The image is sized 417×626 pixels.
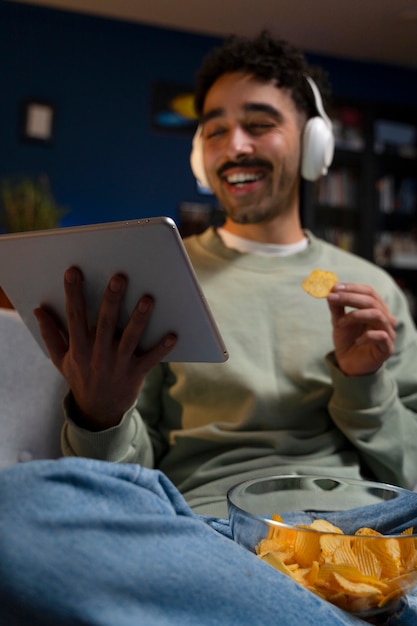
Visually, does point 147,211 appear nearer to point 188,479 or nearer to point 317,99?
point 317,99

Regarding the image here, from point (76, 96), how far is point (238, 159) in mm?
3325

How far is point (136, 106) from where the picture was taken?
4590mm

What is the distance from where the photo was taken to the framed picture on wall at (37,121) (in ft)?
14.1

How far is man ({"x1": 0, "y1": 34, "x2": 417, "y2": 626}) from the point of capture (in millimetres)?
562

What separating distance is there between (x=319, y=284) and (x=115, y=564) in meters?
0.80

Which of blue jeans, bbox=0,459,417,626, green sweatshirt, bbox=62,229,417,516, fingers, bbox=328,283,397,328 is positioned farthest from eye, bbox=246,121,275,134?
blue jeans, bbox=0,459,417,626

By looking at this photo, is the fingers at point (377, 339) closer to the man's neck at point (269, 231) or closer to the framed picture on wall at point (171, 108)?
the man's neck at point (269, 231)

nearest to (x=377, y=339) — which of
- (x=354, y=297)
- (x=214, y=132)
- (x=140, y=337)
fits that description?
(x=354, y=297)

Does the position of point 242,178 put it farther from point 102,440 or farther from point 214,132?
point 102,440

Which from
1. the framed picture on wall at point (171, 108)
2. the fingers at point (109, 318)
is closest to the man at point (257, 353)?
the fingers at point (109, 318)

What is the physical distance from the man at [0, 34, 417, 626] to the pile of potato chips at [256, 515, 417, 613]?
3 centimetres

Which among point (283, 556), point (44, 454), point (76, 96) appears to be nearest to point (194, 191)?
point (76, 96)

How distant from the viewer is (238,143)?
1425mm

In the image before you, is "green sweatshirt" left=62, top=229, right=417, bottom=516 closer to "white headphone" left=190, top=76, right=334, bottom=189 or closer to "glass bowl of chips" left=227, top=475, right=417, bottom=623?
"white headphone" left=190, top=76, right=334, bottom=189
